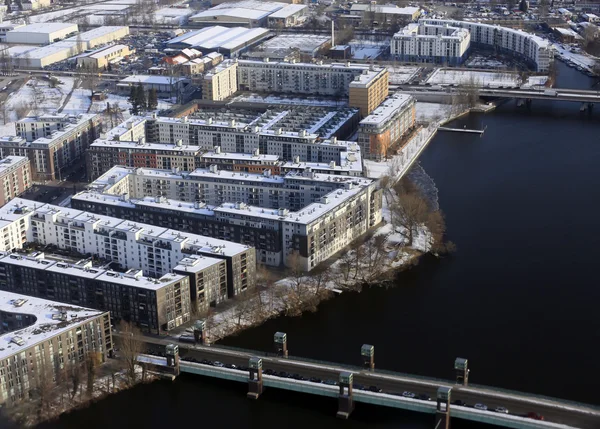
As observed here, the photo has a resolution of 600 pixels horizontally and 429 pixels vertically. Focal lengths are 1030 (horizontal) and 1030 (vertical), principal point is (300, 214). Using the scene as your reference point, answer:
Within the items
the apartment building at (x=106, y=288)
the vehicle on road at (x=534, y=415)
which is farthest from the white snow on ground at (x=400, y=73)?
the vehicle on road at (x=534, y=415)

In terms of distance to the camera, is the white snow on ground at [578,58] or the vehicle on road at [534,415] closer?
the vehicle on road at [534,415]

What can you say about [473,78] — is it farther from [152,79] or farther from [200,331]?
[200,331]

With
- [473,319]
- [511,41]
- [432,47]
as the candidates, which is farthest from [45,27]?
[473,319]

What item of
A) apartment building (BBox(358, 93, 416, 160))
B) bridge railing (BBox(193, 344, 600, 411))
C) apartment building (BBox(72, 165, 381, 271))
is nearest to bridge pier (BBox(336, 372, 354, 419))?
bridge railing (BBox(193, 344, 600, 411))

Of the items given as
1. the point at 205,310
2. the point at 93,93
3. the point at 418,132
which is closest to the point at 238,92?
the point at 93,93

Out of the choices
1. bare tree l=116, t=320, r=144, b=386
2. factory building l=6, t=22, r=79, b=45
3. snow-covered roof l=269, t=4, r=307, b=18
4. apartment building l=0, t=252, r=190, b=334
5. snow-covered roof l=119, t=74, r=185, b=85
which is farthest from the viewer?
snow-covered roof l=269, t=4, r=307, b=18

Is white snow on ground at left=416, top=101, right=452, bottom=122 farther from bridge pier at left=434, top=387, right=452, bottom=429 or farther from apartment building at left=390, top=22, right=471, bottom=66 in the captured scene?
bridge pier at left=434, top=387, right=452, bottom=429

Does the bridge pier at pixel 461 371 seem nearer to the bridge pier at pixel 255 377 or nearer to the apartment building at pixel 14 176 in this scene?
the bridge pier at pixel 255 377
